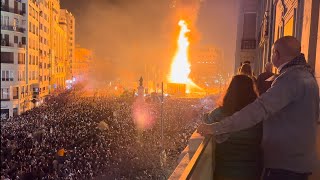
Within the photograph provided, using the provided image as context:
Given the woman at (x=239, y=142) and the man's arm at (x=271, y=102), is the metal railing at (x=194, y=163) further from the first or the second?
the man's arm at (x=271, y=102)

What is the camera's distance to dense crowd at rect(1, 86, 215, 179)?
45.1 feet

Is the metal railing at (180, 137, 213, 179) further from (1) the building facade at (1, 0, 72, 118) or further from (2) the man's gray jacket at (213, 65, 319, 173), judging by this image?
(1) the building facade at (1, 0, 72, 118)

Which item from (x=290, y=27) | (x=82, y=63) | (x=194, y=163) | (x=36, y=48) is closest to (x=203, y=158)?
(x=194, y=163)

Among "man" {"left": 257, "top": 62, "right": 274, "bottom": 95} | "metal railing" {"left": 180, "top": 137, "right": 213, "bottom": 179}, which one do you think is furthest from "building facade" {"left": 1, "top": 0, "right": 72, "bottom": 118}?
"metal railing" {"left": 180, "top": 137, "right": 213, "bottom": 179}

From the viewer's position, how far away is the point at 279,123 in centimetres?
274

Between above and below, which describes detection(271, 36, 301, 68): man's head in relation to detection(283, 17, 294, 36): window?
below

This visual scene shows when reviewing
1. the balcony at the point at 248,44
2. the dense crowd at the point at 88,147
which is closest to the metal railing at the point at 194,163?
the dense crowd at the point at 88,147

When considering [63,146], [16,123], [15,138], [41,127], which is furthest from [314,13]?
[16,123]

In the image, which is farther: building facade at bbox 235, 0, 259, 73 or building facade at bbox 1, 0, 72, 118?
building facade at bbox 1, 0, 72, 118

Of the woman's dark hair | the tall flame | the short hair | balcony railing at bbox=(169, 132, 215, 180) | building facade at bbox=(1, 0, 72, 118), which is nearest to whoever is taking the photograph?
the short hair

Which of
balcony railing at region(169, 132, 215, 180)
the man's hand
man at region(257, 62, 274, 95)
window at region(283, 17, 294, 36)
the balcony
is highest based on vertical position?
the balcony

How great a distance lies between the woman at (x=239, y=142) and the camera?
329cm

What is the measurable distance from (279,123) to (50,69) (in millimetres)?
60673

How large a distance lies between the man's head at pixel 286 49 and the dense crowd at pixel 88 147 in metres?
8.49
